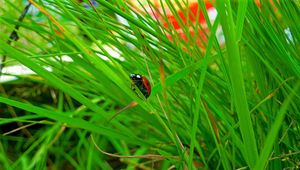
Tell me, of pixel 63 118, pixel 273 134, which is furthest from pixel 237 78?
pixel 63 118

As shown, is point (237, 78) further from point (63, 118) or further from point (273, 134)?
point (63, 118)

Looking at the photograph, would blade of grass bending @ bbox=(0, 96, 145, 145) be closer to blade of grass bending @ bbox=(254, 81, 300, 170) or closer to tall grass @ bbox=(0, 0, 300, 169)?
tall grass @ bbox=(0, 0, 300, 169)

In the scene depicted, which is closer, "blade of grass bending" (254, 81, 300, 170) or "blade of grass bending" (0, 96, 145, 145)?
"blade of grass bending" (254, 81, 300, 170)

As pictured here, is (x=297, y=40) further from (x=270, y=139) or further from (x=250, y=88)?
(x=270, y=139)

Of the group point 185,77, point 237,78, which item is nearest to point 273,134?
point 237,78

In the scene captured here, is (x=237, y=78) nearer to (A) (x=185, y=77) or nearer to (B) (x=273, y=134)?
(B) (x=273, y=134)

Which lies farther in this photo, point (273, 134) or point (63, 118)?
point (63, 118)

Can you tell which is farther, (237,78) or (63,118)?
(63,118)

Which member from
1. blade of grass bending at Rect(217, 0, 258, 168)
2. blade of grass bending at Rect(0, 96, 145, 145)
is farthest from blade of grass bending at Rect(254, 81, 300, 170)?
blade of grass bending at Rect(0, 96, 145, 145)

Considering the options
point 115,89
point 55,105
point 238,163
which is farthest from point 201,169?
point 55,105
